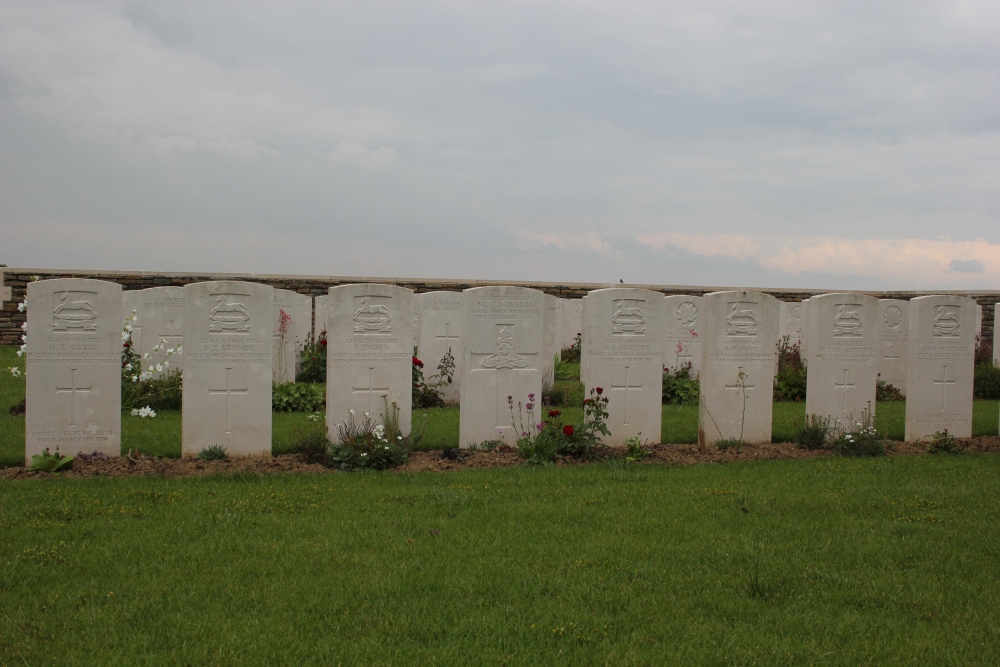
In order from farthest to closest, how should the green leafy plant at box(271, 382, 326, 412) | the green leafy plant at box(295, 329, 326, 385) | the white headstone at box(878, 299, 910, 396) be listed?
the white headstone at box(878, 299, 910, 396)
the green leafy plant at box(295, 329, 326, 385)
the green leafy plant at box(271, 382, 326, 412)

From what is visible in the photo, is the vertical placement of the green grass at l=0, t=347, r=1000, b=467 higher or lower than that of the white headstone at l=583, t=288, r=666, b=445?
lower

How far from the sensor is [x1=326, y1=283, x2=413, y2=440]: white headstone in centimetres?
738

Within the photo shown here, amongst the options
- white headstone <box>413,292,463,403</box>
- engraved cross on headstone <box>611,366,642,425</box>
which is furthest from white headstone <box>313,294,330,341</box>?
engraved cross on headstone <box>611,366,642,425</box>

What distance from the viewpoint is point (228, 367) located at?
7133mm

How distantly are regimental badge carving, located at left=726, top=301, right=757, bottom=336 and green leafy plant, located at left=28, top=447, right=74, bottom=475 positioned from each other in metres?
6.60

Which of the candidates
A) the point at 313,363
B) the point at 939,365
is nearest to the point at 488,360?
the point at 939,365

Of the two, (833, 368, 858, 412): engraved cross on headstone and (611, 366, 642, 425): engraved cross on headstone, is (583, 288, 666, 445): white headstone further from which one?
(833, 368, 858, 412): engraved cross on headstone

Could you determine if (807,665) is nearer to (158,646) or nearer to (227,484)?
(158,646)

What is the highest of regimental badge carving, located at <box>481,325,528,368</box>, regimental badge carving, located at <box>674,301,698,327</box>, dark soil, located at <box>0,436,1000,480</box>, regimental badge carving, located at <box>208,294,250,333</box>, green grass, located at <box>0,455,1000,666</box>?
regimental badge carving, located at <box>674,301,698,327</box>

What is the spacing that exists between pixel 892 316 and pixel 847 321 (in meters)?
6.32

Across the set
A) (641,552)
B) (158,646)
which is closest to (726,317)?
(641,552)

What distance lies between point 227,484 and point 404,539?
7.12 ft

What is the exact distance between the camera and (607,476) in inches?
260

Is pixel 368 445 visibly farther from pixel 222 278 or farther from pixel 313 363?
pixel 222 278
